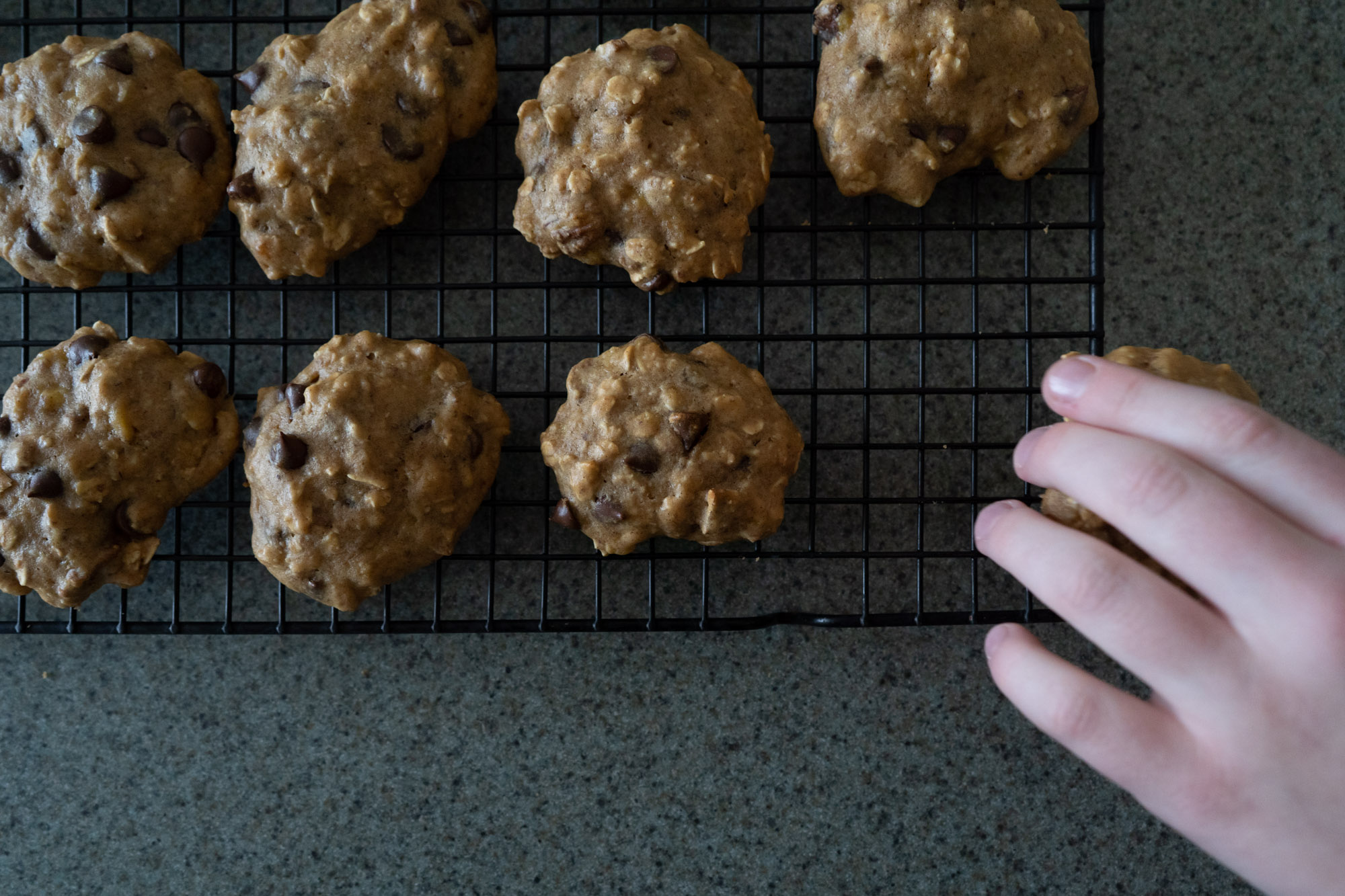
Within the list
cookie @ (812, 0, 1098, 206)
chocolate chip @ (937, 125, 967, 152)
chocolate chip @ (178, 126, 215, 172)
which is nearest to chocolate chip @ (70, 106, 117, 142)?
chocolate chip @ (178, 126, 215, 172)

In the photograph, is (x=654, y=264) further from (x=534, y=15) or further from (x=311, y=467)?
(x=311, y=467)

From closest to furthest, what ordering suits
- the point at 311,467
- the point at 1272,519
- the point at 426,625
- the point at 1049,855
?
the point at 1272,519, the point at 311,467, the point at 426,625, the point at 1049,855

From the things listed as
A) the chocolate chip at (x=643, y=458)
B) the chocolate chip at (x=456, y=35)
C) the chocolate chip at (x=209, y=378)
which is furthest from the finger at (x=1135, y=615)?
the chocolate chip at (x=209, y=378)

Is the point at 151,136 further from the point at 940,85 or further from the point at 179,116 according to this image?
the point at 940,85

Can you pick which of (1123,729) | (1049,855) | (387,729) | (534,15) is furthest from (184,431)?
(1049,855)

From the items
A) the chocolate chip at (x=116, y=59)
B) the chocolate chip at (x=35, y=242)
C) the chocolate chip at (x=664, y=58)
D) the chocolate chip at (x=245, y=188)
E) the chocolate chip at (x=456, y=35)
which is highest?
the chocolate chip at (x=456, y=35)

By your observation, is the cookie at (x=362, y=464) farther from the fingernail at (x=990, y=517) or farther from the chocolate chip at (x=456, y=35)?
the fingernail at (x=990, y=517)
